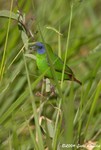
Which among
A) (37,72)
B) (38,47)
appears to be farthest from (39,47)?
(37,72)

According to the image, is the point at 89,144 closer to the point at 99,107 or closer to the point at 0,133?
the point at 0,133

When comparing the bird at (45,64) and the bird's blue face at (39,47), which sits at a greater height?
the bird's blue face at (39,47)

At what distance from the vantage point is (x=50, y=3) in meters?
2.99

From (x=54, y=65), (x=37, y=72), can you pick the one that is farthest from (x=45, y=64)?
Answer: (x=37, y=72)

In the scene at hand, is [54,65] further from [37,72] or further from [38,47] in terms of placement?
[37,72]

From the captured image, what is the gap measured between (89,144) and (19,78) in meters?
0.81

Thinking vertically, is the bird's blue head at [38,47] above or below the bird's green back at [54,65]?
above

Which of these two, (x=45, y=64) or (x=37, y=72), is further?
(x=37, y=72)

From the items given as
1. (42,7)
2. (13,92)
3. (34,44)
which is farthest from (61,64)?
(42,7)

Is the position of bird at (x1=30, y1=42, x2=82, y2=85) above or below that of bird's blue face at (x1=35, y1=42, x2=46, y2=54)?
below

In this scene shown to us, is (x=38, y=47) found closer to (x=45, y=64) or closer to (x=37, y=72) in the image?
(x=45, y=64)

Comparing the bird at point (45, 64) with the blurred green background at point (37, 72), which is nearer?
the bird at point (45, 64)

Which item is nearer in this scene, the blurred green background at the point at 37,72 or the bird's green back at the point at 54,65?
the bird's green back at the point at 54,65

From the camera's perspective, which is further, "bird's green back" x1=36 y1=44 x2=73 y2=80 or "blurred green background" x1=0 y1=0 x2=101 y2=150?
"blurred green background" x1=0 y1=0 x2=101 y2=150
